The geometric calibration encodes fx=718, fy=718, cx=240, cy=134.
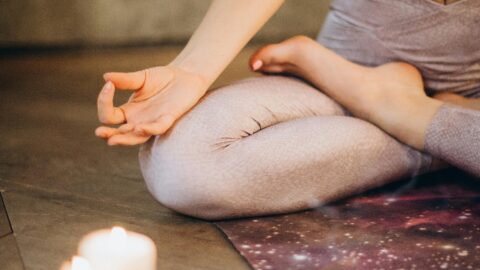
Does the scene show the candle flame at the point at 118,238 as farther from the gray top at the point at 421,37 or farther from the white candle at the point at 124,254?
the gray top at the point at 421,37

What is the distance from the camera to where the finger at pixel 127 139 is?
3.02ft

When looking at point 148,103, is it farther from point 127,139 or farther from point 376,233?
point 376,233

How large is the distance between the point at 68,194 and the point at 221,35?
0.34 meters

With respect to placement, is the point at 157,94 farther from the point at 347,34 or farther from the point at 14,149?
the point at 14,149

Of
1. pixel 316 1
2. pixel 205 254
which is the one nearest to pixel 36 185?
pixel 205 254

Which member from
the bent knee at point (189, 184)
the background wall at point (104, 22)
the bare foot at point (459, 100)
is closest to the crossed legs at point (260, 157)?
the bent knee at point (189, 184)

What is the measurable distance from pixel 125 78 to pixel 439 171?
0.57 meters

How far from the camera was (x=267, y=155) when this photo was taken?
38.0 inches

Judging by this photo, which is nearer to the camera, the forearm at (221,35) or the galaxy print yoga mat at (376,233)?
the galaxy print yoga mat at (376,233)

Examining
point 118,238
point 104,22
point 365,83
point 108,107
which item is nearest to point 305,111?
point 365,83

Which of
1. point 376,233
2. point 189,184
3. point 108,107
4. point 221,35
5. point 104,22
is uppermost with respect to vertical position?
point 104,22

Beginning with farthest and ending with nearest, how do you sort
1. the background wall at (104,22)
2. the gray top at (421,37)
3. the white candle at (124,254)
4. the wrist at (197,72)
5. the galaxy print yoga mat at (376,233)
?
the background wall at (104,22), the gray top at (421,37), the wrist at (197,72), the galaxy print yoga mat at (376,233), the white candle at (124,254)

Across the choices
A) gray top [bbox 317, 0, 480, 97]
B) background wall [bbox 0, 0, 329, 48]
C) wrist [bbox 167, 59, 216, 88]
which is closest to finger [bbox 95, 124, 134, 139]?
wrist [bbox 167, 59, 216, 88]

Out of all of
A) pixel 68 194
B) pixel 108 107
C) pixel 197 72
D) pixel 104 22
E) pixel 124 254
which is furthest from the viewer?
pixel 104 22
